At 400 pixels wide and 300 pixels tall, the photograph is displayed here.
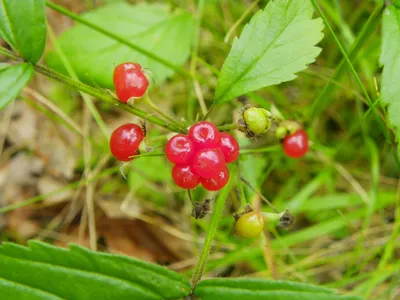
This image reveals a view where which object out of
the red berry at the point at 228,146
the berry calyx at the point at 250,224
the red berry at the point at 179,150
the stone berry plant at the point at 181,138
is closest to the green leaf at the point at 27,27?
the stone berry plant at the point at 181,138

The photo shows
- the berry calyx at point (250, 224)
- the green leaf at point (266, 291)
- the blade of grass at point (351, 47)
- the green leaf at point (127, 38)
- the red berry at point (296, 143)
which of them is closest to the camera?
the green leaf at point (266, 291)

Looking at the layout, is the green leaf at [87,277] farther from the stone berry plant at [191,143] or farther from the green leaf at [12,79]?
the green leaf at [12,79]

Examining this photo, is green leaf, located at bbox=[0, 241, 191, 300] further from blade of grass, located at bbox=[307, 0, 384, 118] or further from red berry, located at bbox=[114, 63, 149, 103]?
blade of grass, located at bbox=[307, 0, 384, 118]

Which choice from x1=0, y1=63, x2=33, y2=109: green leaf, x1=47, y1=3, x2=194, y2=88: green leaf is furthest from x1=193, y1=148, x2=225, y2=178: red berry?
x1=47, y1=3, x2=194, y2=88: green leaf

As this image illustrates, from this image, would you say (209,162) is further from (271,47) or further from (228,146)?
(271,47)

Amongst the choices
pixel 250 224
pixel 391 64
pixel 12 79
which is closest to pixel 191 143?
pixel 250 224

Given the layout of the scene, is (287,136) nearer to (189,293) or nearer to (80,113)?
(189,293)
